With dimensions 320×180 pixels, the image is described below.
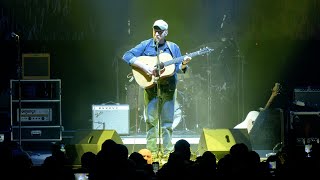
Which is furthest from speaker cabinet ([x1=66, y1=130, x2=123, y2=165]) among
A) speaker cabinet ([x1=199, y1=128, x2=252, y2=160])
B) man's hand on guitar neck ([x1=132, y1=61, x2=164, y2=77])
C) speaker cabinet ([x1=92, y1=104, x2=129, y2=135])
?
speaker cabinet ([x1=92, y1=104, x2=129, y2=135])

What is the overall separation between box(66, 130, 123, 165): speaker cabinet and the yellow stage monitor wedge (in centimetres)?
373

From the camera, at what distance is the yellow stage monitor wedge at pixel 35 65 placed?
39.7 feet

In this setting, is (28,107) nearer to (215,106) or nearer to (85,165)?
(215,106)

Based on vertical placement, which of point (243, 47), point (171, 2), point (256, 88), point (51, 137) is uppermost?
point (171, 2)

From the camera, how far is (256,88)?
551 inches

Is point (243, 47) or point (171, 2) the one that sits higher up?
point (171, 2)

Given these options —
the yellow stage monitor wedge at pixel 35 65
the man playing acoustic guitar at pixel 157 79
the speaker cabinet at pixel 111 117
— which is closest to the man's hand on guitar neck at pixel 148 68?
the man playing acoustic guitar at pixel 157 79

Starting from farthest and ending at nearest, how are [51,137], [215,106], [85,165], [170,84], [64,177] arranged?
[215,106] < [51,137] < [170,84] < [85,165] < [64,177]

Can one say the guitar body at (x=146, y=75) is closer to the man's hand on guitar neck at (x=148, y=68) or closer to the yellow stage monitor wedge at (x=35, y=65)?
the man's hand on guitar neck at (x=148, y=68)

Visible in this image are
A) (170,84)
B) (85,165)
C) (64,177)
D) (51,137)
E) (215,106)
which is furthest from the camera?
(215,106)

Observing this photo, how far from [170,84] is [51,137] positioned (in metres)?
3.88

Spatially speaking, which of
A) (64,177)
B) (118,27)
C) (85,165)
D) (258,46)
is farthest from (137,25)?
(64,177)

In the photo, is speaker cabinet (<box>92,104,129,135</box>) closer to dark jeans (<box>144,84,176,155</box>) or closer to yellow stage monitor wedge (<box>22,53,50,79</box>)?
yellow stage monitor wedge (<box>22,53,50,79</box>)

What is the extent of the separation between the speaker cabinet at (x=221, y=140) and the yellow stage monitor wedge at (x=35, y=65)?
4724 millimetres
